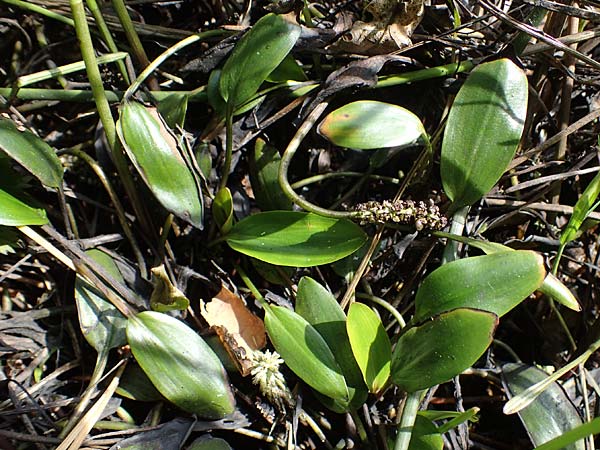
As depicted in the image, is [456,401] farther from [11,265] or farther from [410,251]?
[11,265]

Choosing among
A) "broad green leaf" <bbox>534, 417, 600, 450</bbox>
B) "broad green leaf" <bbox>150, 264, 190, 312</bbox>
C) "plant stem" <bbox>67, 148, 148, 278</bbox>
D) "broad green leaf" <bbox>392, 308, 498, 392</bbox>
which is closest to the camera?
"broad green leaf" <bbox>534, 417, 600, 450</bbox>

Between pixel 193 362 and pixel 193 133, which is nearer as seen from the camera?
pixel 193 362

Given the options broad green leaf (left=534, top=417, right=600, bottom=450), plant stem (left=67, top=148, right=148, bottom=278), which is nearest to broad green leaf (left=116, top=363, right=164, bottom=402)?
plant stem (left=67, top=148, right=148, bottom=278)

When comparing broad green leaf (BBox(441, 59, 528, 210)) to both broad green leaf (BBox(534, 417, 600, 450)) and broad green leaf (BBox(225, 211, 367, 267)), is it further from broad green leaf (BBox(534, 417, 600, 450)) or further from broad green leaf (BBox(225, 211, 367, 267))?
broad green leaf (BBox(534, 417, 600, 450))

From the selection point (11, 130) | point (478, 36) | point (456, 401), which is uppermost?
point (478, 36)

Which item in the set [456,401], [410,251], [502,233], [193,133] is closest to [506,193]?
[502,233]

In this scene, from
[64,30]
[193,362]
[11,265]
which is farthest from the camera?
[64,30]

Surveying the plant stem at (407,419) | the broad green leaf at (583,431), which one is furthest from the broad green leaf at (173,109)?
the broad green leaf at (583,431)

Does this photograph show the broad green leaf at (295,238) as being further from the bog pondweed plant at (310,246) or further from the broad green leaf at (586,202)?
the broad green leaf at (586,202)
